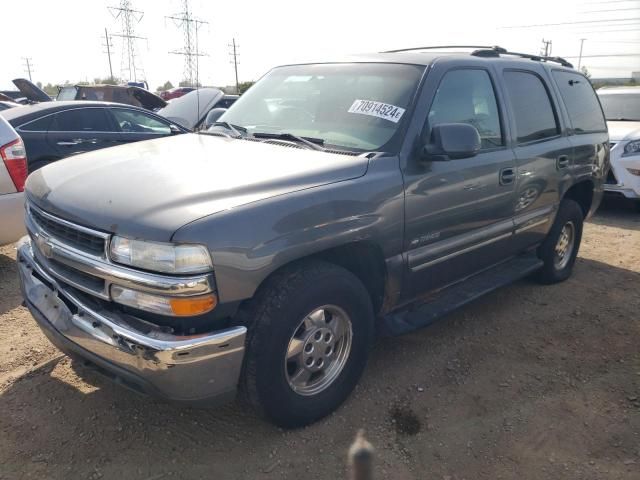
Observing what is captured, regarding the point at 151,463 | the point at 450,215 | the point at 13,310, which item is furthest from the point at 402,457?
the point at 13,310

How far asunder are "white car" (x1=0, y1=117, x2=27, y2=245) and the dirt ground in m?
0.80

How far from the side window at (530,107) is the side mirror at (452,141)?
3.65 ft

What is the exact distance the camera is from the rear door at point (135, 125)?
769 centimetres

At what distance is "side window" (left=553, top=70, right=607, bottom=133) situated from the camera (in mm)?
4695

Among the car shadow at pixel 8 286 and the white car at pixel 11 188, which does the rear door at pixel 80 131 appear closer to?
the car shadow at pixel 8 286

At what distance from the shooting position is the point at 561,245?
5016 millimetres

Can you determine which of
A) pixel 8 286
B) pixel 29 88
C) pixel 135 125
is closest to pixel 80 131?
pixel 135 125

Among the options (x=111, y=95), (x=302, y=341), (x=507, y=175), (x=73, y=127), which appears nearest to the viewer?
(x=302, y=341)

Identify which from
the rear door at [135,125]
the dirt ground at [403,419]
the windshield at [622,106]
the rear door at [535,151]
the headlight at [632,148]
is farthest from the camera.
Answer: the windshield at [622,106]

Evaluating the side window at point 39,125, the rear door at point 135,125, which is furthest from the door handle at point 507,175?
the side window at point 39,125

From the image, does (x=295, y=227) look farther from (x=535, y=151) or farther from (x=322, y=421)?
(x=535, y=151)

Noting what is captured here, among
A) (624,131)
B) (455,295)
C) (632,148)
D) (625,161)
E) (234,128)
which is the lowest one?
(455,295)

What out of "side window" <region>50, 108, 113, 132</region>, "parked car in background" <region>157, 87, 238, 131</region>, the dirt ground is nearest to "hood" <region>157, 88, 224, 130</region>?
"parked car in background" <region>157, 87, 238, 131</region>

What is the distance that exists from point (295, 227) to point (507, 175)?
1.94m
